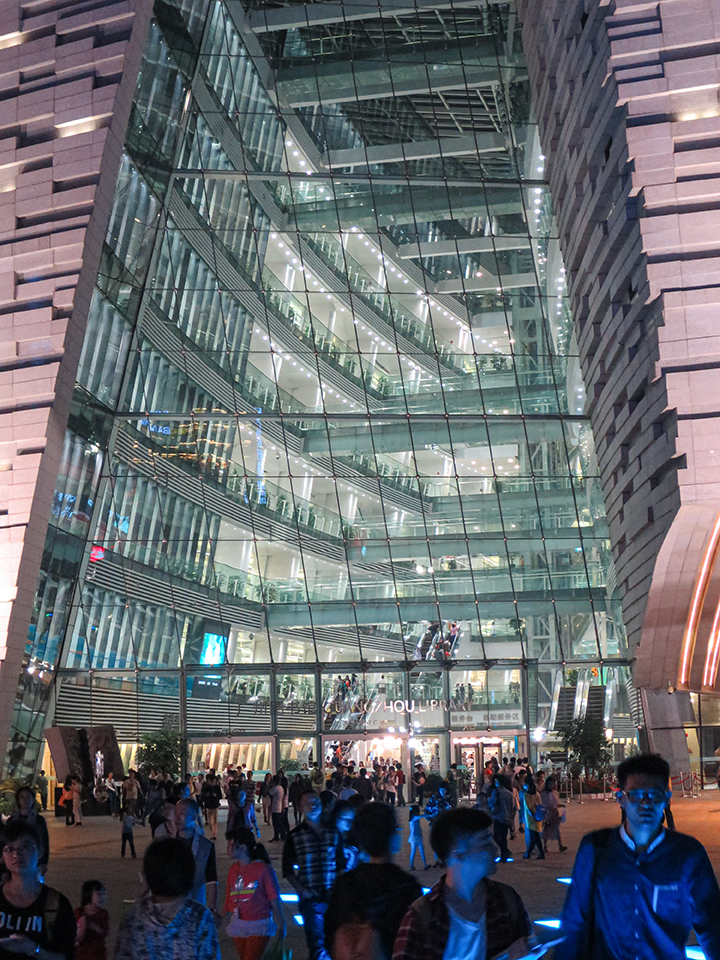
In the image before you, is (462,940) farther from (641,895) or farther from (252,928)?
(252,928)

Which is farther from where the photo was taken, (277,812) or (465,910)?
(277,812)

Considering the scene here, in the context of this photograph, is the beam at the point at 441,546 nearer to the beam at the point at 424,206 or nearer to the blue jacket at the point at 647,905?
the beam at the point at 424,206

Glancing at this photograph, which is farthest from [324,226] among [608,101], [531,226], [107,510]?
[608,101]

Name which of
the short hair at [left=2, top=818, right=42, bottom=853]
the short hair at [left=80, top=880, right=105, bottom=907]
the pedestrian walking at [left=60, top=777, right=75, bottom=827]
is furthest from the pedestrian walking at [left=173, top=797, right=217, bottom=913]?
the pedestrian walking at [left=60, top=777, right=75, bottom=827]

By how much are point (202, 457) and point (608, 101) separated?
15.8m

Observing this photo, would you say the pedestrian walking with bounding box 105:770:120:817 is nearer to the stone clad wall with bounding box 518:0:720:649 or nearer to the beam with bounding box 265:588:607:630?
the beam with bounding box 265:588:607:630

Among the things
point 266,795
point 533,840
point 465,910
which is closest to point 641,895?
point 465,910

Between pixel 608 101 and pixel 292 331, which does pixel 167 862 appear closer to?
pixel 608 101

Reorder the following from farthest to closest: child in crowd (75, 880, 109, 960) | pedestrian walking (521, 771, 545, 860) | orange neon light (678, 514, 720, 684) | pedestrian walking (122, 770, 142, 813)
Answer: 1. pedestrian walking (122, 770, 142, 813)
2. orange neon light (678, 514, 720, 684)
3. pedestrian walking (521, 771, 545, 860)
4. child in crowd (75, 880, 109, 960)

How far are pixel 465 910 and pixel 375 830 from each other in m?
1.20

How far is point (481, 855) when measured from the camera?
405cm

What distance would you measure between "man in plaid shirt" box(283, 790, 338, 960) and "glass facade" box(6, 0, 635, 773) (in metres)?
23.7

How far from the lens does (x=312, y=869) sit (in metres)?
7.36

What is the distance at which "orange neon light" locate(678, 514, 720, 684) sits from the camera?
19.3 m
